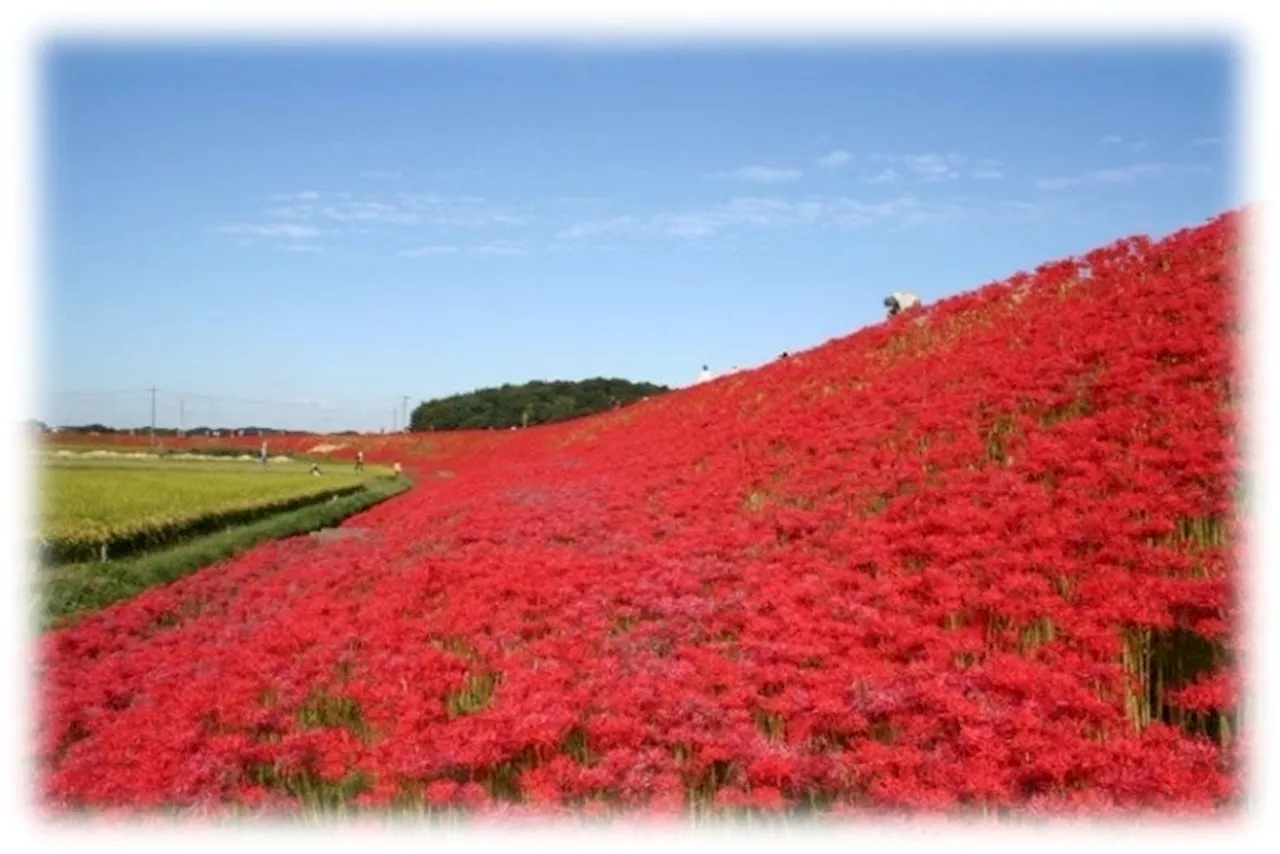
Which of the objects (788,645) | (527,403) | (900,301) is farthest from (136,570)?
A: (527,403)

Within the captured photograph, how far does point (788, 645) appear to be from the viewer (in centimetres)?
544

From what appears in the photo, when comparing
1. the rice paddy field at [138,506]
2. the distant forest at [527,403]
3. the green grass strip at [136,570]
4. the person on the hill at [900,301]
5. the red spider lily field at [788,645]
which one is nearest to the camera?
the red spider lily field at [788,645]

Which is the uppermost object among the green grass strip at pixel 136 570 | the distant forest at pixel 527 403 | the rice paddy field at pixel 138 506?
the distant forest at pixel 527 403

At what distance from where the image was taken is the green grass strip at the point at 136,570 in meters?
12.0

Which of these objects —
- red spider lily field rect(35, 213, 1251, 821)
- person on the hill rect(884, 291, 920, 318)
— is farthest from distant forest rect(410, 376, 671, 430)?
red spider lily field rect(35, 213, 1251, 821)

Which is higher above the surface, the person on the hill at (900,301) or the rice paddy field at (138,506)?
the person on the hill at (900,301)

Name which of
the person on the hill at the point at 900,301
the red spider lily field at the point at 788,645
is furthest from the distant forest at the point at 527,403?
the red spider lily field at the point at 788,645

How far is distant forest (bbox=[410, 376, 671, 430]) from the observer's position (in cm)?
8244

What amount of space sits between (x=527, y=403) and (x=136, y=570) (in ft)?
230

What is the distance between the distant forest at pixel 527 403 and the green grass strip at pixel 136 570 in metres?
58.6

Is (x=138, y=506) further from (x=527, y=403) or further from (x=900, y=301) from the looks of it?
(x=527, y=403)

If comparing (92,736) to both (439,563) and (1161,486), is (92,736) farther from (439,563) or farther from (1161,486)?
(1161,486)

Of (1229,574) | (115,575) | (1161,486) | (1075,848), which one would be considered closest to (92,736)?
(1075,848)

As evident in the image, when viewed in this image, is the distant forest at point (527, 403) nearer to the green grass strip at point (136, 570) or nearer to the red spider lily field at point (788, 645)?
the green grass strip at point (136, 570)
